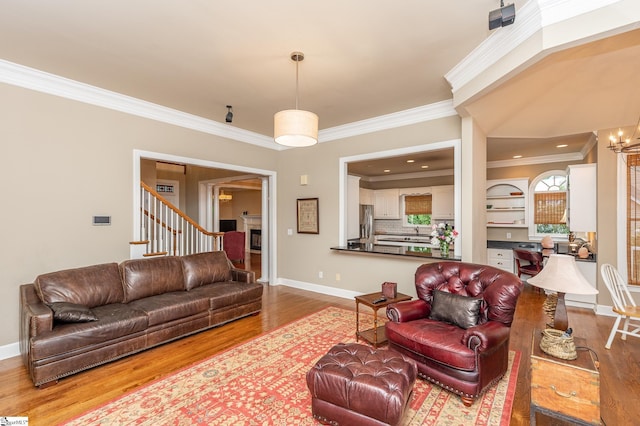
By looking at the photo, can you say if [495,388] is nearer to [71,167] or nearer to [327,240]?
[327,240]

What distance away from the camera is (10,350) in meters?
3.12

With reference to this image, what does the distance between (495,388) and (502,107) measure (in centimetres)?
288

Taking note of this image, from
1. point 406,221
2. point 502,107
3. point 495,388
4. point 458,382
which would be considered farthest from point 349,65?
point 406,221

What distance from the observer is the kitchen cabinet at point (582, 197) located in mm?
4653

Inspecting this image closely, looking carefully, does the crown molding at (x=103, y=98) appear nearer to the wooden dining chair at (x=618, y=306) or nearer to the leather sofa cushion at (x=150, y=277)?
the leather sofa cushion at (x=150, y=277)

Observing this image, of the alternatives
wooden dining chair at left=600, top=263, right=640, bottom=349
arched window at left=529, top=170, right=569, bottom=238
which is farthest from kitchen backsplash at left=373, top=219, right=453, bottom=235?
wooden dining chair at left=600, top=263, right=640, bottom=349

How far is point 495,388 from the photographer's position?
96.4 inches

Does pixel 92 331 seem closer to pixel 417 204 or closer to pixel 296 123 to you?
pixel 296 123

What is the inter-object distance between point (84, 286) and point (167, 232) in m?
1.67

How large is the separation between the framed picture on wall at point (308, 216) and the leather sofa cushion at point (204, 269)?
5.42ft

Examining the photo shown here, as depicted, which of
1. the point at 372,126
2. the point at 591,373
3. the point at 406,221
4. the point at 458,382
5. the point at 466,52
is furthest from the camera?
the point at 406,221

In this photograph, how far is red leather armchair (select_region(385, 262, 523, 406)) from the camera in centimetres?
221

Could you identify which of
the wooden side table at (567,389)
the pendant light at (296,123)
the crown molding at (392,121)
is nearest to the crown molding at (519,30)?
the crown molding at (392,121)

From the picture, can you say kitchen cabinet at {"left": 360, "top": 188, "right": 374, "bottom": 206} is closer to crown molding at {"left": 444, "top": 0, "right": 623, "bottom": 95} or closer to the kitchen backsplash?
the kitchen backsplash
